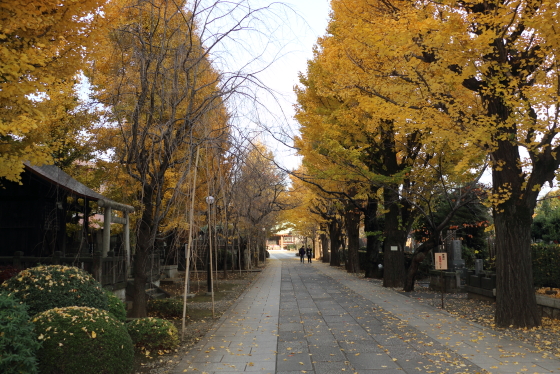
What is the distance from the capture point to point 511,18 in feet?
29.6

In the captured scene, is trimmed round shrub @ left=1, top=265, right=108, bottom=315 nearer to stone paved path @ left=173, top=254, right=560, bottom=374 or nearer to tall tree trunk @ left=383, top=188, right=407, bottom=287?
stone paved path @ left=173, top=254, right=560, bottom=374

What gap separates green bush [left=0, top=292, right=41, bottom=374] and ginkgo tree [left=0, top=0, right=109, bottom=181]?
206 centimetres

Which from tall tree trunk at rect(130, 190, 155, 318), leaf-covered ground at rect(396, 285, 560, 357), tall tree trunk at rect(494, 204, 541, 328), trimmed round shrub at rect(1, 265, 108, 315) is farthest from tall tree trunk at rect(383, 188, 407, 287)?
trimmed round shrub at rect(1, 265, 108, 315)

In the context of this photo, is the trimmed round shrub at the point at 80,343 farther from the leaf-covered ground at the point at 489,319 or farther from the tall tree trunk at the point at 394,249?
the tall tree trunk at the point at 394,249

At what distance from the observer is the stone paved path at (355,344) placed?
6637mm

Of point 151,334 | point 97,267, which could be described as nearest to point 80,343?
point 151,334

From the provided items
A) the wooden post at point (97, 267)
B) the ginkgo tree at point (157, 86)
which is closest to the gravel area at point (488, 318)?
the ginkgo tree at point (157, 86)

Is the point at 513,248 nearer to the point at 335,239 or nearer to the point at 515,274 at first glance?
the point at 515,274

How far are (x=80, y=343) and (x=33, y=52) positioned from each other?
3.57 m

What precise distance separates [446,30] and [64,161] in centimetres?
1457

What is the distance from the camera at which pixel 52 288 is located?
6.21 meters

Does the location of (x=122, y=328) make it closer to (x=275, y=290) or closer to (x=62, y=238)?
(x=62, y=238)

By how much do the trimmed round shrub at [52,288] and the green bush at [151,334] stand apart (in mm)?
986

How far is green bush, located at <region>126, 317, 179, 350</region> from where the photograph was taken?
7.45m
